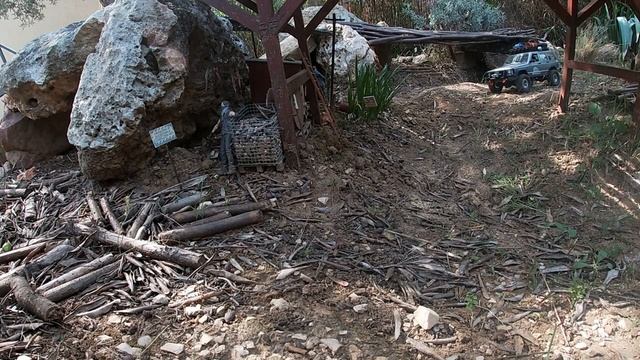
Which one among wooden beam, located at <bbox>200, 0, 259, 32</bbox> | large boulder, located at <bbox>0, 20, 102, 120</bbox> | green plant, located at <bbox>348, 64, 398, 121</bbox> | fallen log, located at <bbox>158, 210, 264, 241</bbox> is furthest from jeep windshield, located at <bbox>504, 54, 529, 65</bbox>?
large boulder, located at <bbox>0, 20, 102, 120</bbox>

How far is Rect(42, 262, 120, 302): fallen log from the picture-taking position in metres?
2.60

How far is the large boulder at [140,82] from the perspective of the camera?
11.3 feet

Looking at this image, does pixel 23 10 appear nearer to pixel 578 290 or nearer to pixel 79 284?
pixel 79 284

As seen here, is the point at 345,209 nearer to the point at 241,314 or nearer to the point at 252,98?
the point at 241,314

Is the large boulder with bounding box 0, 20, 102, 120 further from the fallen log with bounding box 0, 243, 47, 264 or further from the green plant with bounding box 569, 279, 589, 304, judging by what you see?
the green plant with bounding box 569, 279, 589, 304

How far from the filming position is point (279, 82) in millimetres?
3588

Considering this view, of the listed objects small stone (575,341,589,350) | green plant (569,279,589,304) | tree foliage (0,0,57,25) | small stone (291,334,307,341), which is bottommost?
small stone (575,341,589,350)

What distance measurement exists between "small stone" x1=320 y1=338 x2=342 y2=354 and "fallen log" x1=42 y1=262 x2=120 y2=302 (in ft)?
4.28

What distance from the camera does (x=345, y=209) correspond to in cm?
345

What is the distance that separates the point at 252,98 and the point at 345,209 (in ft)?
5.32

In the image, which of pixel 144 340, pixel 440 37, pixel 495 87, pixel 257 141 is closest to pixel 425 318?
pixel 144 340

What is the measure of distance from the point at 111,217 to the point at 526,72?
461 centimetres

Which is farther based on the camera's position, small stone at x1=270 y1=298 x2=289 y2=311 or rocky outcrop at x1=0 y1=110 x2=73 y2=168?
rocky outcrop at x1=0 y1=110 x2=73 y2=168

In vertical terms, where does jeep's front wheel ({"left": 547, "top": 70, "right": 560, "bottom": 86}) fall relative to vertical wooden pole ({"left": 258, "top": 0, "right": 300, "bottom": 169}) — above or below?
below
